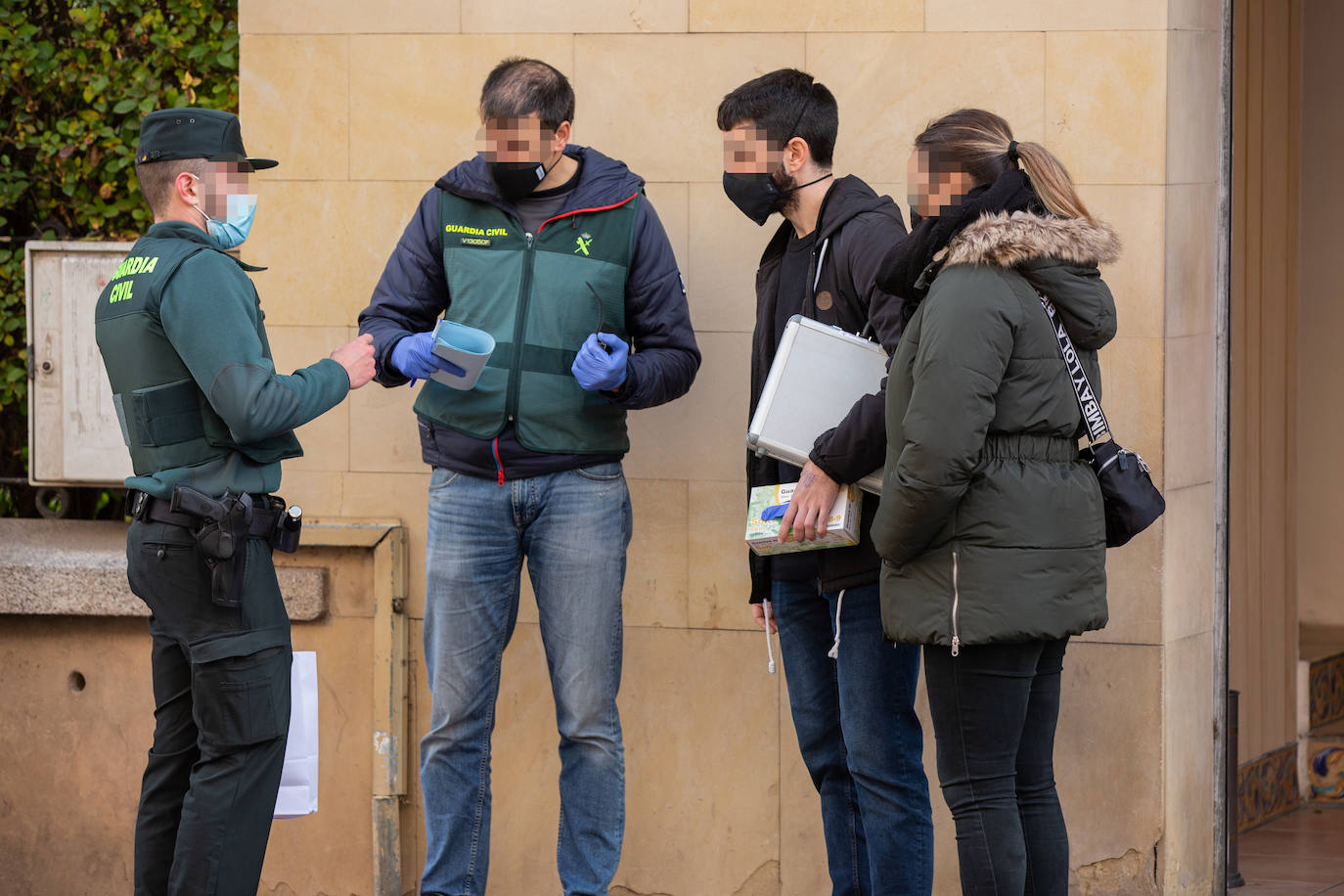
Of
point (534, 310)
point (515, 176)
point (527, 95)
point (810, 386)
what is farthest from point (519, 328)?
point (810, 386)

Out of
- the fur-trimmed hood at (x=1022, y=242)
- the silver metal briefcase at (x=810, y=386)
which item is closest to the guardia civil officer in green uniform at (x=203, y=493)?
the silver metal briefcase at (x=810, y=386)

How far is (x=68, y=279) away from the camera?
474cm

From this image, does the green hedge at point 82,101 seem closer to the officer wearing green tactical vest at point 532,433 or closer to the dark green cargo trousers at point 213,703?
the officer wearing green tactical vest at point 532,433

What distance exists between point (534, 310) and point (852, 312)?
2.60 ft

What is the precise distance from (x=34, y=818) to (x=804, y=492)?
2.84 metres

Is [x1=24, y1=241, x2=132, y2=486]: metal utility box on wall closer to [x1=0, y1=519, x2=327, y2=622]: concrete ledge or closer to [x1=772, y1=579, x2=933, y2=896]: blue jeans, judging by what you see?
[x1=0, y1=519, x2=327, y2=622]: concrete ledge

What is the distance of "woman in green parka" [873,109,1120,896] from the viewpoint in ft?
9.55

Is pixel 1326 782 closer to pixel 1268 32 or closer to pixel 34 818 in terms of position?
pixel 1268 32

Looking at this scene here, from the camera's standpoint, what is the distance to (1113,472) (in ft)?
10.2

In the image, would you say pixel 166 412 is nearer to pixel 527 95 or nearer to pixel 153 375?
pixel 153 375

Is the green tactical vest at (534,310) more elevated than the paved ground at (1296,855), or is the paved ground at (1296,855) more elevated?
the green tactical vest at (534,310)

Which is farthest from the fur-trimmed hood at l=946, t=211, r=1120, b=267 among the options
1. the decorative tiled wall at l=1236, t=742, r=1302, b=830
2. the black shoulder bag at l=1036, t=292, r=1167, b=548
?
the decorative tiled wall at l=1236, t=742, r=1302, b=830

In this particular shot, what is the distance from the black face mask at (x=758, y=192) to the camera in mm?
3539

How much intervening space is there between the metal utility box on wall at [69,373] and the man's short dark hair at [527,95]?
1.70 metres
